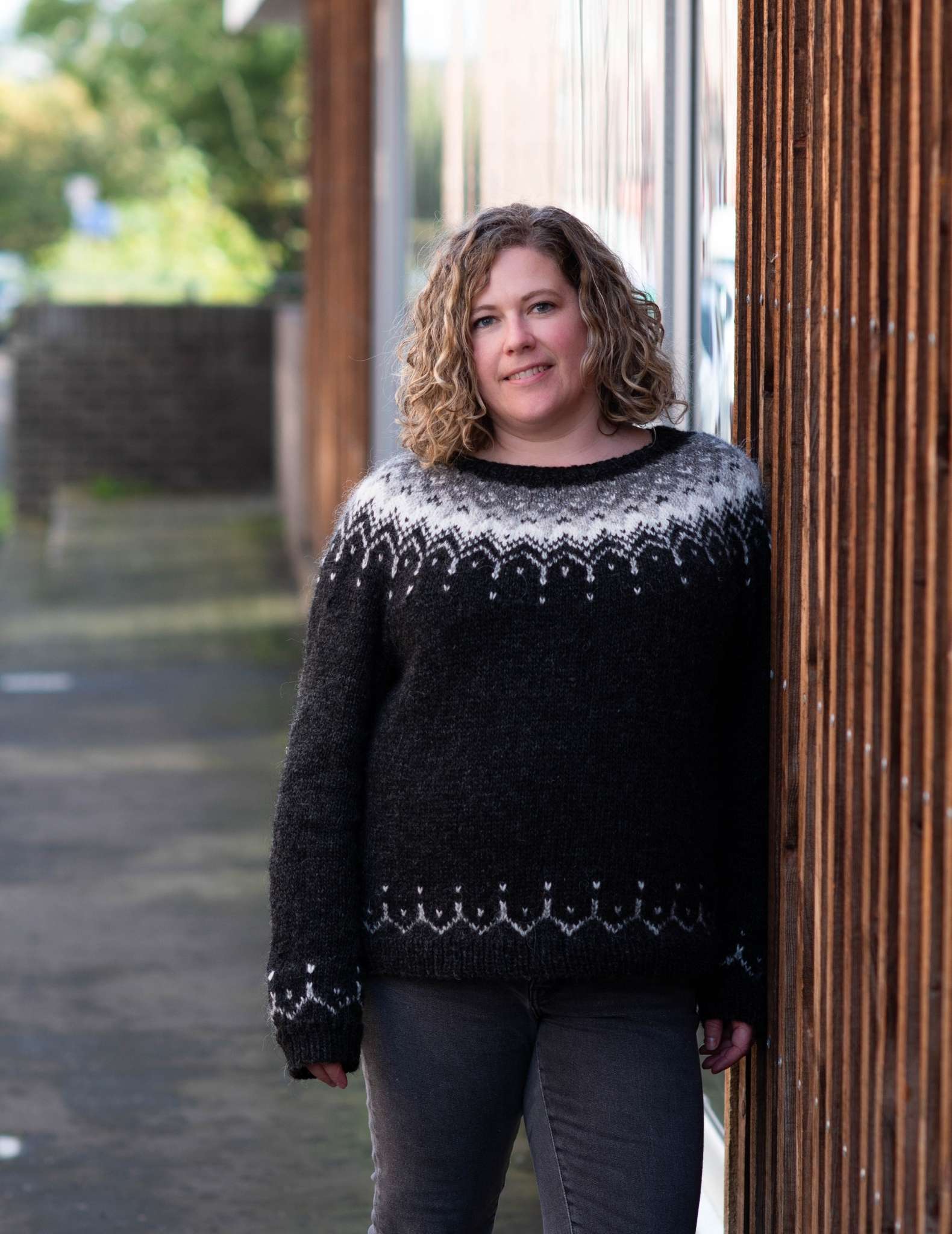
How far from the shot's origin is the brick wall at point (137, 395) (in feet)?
58.6

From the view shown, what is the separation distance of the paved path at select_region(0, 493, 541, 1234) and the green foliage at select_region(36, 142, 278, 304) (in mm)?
16520

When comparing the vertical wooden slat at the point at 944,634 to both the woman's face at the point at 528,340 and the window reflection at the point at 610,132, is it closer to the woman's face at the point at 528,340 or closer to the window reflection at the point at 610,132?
the woman's face at the point at 528,340

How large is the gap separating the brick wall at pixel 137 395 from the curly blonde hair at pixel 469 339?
51.4 ft

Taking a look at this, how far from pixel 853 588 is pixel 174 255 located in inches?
1242

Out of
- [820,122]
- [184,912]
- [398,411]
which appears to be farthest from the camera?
[184,912]

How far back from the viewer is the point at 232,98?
35656 millimetres

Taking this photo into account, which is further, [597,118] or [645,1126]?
[597,118]

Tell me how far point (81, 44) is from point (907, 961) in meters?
47.6

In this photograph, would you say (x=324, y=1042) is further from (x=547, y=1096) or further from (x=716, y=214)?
(x=716, y=214)

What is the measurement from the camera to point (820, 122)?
2.51 meters

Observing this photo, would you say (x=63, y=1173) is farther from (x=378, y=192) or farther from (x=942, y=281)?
A: (x=378, y=192)

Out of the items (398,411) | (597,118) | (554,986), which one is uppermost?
(597,118)

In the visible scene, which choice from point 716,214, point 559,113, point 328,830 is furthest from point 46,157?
point 328,830

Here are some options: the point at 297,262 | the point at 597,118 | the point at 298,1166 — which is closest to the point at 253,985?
the point at 298,1166
